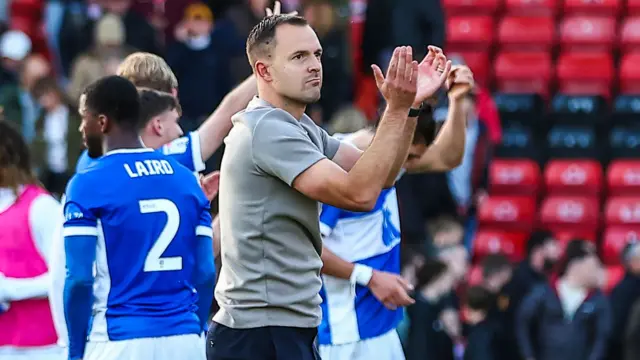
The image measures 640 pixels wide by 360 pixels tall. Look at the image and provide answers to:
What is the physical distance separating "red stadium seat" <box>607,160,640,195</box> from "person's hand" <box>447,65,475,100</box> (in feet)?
23.8

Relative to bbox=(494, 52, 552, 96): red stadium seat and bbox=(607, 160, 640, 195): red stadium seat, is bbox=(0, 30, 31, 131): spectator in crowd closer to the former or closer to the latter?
bbox=(494, 52, 552, 96): red stadium seat

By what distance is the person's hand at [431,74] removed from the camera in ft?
19.8

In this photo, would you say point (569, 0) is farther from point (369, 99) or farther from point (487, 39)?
point (369, 99)

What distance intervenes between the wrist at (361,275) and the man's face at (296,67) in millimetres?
1826

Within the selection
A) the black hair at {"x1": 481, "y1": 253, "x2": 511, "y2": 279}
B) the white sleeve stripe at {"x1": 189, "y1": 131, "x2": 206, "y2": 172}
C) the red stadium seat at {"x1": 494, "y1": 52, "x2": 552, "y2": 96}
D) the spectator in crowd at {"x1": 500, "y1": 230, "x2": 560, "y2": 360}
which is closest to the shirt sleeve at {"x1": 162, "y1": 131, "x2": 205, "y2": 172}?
the white sleeve stripe at {"x1": 189, "y1": 131, "x2": 206, "y2": 172}

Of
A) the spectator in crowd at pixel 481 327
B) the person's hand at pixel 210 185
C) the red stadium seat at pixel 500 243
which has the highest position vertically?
the person's hand at pixel 210 185

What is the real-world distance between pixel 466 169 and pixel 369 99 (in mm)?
1301

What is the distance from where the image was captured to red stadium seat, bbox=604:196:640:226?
1440 cm

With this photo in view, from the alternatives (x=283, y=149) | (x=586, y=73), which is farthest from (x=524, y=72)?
(x=283, y=149)

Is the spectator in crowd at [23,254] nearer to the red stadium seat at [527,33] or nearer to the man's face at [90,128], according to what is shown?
the man's face at [90,128]

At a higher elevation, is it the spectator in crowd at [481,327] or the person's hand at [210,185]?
the person's hand at [210,185]

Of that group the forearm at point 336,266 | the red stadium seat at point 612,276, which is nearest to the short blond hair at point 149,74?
the forearm at point 336,266

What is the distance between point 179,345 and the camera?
6.38 meters

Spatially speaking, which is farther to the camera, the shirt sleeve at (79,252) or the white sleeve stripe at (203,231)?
the white sleeve stripe at (203,231)
